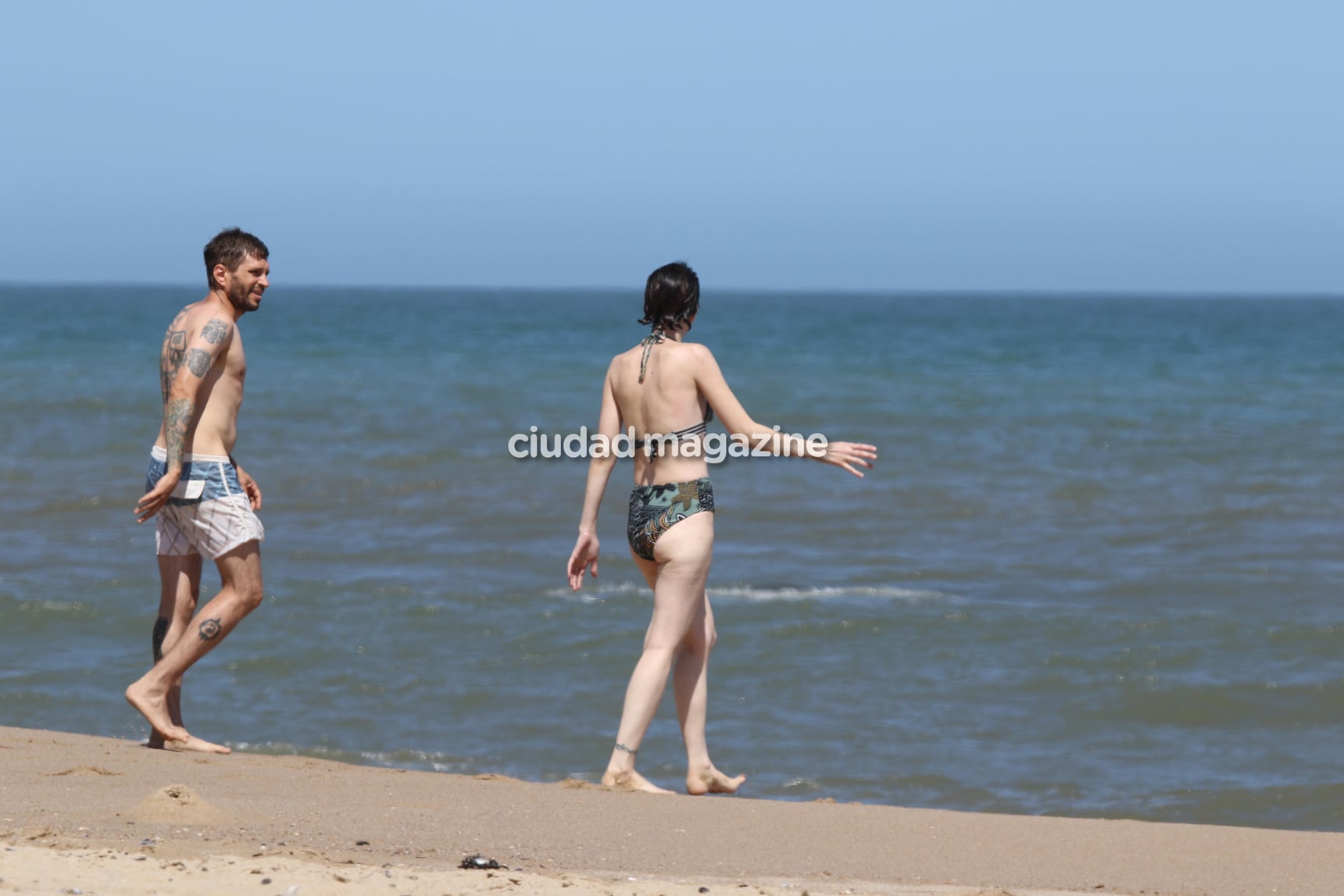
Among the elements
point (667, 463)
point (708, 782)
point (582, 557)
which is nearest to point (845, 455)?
point (667, 463)

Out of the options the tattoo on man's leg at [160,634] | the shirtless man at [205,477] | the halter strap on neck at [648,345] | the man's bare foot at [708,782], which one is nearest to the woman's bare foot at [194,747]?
the shirtless man at [205,477]

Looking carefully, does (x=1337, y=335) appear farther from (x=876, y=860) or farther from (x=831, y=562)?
(x=876, y=860)

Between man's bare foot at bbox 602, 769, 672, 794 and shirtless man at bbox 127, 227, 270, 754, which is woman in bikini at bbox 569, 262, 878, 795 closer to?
man's bare foot at bbox 602, 769, 672, 794

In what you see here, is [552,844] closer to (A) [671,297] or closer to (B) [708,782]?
(B) [708,782]

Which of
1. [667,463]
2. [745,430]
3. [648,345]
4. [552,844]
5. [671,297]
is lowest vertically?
[552,844]

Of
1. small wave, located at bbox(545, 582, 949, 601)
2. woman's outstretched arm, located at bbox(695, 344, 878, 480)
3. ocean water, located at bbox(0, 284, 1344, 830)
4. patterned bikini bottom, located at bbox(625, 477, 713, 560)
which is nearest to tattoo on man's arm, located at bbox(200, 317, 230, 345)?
patterned bikini bottom, located at bbox(625, 477, 713, 560)

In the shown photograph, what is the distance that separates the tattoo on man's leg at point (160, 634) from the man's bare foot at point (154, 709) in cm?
16

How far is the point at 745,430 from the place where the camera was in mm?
4512

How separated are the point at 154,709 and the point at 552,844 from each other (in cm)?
189

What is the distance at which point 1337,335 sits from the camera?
54000 mm

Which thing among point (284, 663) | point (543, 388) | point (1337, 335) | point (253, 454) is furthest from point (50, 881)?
point (1337, 335)

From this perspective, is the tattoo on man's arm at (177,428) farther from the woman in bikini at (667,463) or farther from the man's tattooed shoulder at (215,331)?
the woman in bikini at (667,463)

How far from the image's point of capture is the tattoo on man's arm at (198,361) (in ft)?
15.5

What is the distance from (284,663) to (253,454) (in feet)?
27.7
